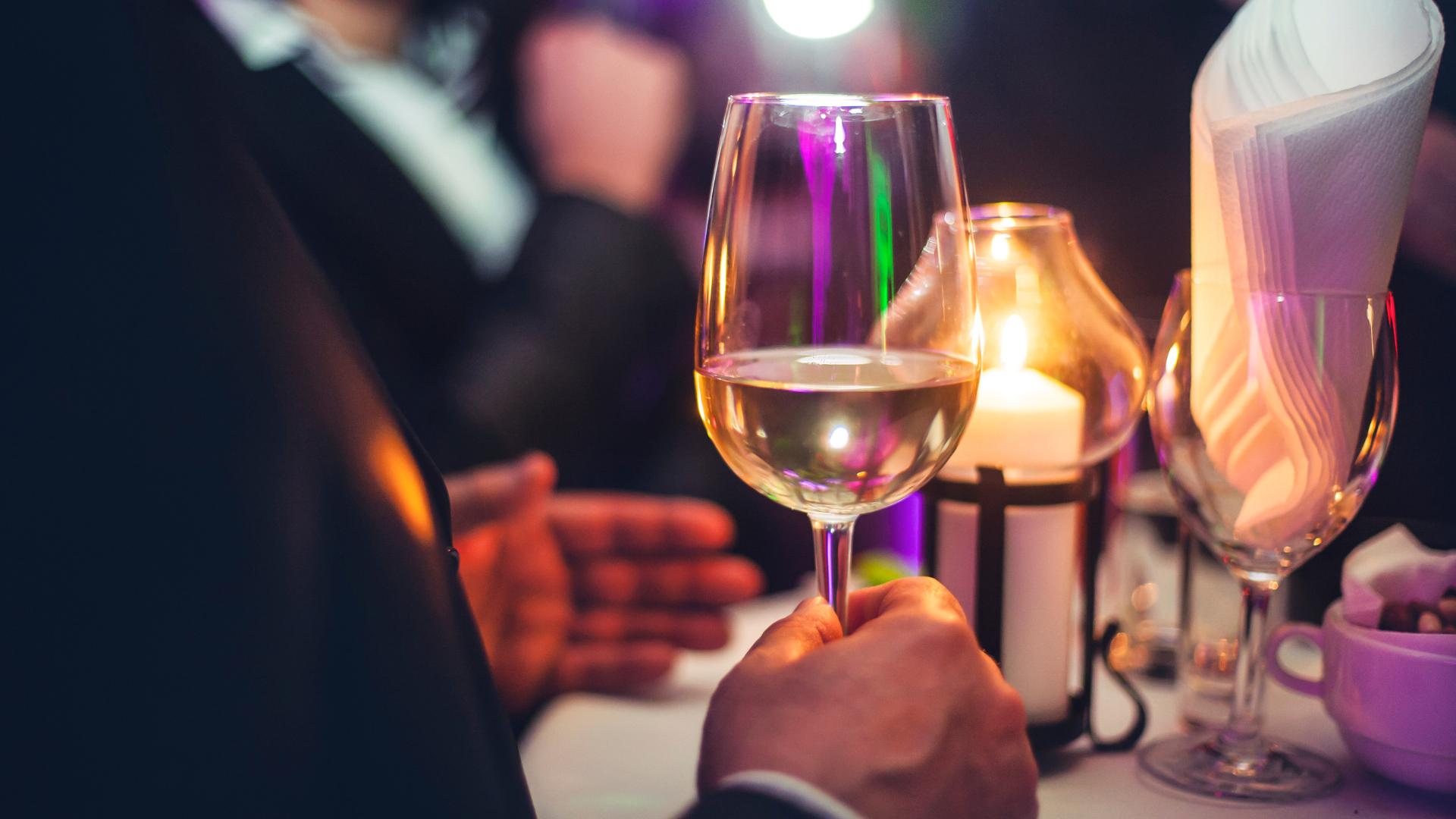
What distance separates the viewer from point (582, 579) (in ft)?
3.55

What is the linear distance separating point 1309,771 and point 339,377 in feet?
1.98

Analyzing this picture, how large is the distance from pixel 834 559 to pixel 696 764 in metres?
0.21

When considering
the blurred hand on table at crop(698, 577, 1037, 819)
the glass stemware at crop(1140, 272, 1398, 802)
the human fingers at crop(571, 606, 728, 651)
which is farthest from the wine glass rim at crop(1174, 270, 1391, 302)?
the human fingers at crop(571, 606, 728, 651)

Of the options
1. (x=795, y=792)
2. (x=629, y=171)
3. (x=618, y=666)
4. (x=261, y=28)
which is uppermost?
(x=261, y=28)

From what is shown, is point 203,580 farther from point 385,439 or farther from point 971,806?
point 971,806

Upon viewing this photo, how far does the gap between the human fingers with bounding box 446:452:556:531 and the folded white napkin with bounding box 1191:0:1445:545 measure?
0.55 m

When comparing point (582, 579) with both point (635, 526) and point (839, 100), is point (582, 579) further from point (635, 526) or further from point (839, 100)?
point (839, 100)

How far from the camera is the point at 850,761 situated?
0.49 m

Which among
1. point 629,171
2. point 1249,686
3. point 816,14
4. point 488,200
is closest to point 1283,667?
point 1249,686

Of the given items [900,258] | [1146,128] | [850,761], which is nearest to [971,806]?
[850,761]

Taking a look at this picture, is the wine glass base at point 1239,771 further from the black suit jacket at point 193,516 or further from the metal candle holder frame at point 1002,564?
the black suit jacket at point 193,516

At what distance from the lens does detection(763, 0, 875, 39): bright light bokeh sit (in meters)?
2.43

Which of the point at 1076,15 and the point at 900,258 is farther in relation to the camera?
the point at 1076,15

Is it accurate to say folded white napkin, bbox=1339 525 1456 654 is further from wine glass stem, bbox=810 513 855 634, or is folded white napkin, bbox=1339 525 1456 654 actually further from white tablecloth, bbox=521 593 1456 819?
wine glass stem, bbox=810 513 855 634
